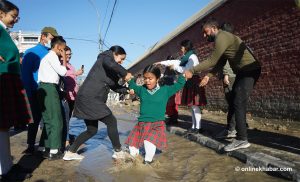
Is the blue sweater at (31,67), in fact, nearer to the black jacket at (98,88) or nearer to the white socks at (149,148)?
the black jacket at (98,88)

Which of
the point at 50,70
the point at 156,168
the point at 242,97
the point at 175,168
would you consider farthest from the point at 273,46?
the point at 50,70

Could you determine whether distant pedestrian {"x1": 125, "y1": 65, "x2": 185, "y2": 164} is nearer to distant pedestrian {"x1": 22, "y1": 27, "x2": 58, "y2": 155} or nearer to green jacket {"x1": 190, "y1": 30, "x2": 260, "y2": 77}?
green jacket {"x1": 190, "y1": 30, "x2": 260, "y2": 77}

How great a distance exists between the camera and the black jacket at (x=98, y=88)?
471 cm

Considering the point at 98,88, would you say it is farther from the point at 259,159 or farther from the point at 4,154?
the point at 259,159

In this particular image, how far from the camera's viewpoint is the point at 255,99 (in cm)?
973

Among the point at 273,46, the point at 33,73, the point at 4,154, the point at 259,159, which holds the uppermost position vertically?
the point at 273,46

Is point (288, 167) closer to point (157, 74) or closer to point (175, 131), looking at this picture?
Result: point (157, 74)

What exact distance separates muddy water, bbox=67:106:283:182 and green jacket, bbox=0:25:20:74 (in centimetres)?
154

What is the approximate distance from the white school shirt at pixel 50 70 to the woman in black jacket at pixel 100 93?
40 centimetres

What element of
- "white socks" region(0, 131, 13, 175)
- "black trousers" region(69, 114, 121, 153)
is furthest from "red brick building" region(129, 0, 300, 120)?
"white socks" region(0, 131, 13, 175)

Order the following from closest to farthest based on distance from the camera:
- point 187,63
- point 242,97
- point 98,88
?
point 242,97, point 98,88, point 187,63

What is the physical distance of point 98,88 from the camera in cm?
480

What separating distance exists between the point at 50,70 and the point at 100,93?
0.84 m

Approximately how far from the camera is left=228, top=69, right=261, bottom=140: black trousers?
461cm
